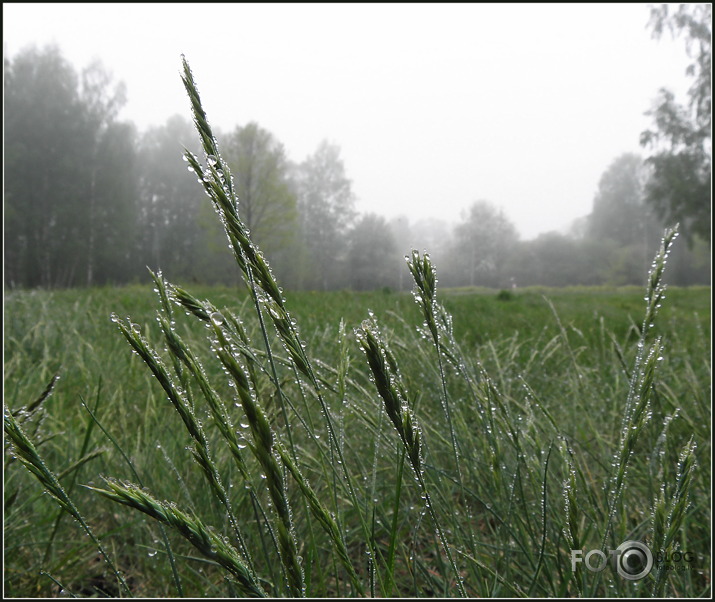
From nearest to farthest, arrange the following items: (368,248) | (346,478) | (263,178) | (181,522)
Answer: (181,522) < (346,478) < (368,248) < (263,178)

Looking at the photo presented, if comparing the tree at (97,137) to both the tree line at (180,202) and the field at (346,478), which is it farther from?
the field at (346,478)

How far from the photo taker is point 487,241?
1339 cm

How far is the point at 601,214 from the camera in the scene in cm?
3869

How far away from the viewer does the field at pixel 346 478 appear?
44 cm

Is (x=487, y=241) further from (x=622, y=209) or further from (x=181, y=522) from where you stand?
(x=622, y=209)

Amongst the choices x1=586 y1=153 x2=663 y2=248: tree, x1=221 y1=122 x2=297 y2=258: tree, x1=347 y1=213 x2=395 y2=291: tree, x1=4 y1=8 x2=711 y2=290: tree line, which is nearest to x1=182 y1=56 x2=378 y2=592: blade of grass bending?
x1=347 y1=213 x2=395 y2=291: tree

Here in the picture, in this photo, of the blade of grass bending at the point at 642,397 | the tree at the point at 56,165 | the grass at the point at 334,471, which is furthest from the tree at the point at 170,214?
the blade of grass bending at the point at 642,397

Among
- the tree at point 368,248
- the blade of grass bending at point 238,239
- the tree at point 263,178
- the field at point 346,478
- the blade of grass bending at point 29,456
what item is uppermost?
the tree at point 263,178

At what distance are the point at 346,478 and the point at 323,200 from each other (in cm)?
2810

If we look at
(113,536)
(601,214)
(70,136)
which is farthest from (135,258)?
(601,214)

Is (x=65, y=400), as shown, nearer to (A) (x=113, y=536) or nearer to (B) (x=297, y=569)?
(A) (x=113, y=536)

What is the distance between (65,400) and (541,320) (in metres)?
4.19

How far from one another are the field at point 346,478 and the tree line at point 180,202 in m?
13.3

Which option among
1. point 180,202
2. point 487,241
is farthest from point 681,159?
point 180,202
